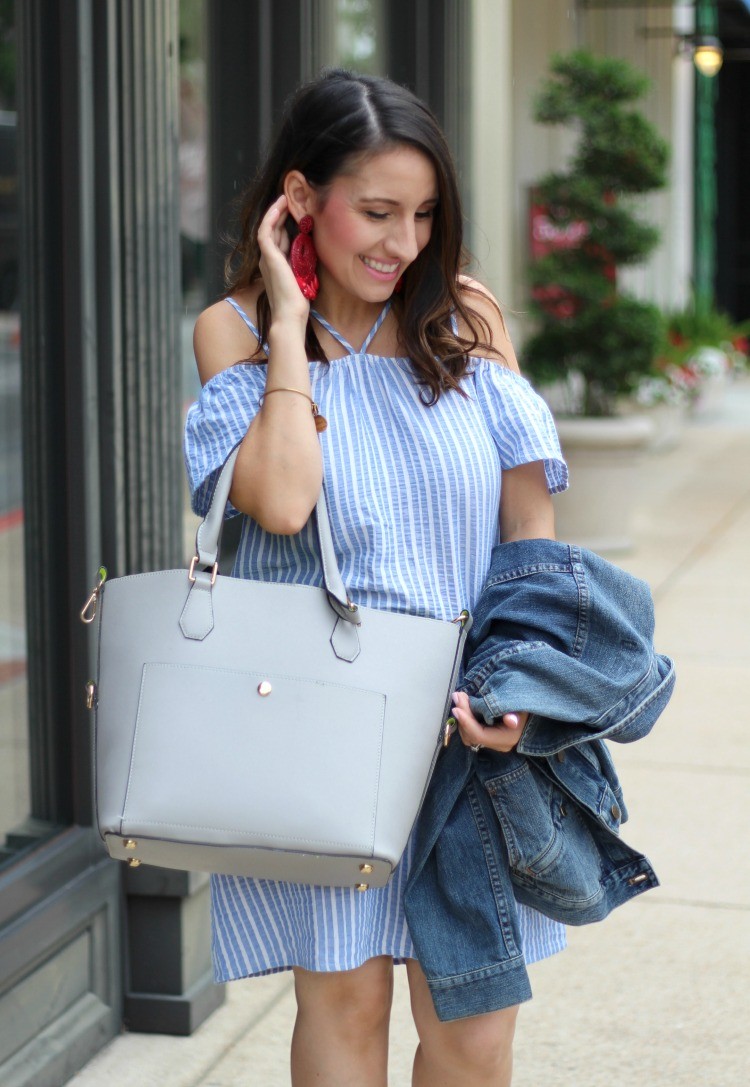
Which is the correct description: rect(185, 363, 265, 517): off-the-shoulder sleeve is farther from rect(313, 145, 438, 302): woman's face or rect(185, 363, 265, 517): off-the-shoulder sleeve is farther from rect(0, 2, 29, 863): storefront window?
rect(0, 2, 29, 863): storefront window

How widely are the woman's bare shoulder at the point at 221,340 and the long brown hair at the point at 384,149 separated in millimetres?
28

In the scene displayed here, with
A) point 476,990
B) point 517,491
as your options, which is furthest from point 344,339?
point 476,990

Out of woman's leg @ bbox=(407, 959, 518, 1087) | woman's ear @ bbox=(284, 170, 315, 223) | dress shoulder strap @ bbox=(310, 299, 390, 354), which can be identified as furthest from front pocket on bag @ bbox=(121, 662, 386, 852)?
woman's ear @ bbox=(284, 170, 315, 223)

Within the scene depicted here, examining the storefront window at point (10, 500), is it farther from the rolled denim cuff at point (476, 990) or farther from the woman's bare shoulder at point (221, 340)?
the rolled denim cuff at point (476, 990)

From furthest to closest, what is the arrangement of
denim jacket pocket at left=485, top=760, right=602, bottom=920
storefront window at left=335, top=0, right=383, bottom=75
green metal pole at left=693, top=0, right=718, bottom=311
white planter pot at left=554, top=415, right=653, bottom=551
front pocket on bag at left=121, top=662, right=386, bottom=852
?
1. green metal pole at left=693, top=0, right=718, bottom=311
2. white planter pot at left=554, top=415, right=653, bottom=551
3. storefront window at left=335, top=0, right=383, bottom=75
4. denim jacket pocket at left=485, top=760, right=602, bottom=920
5. front pocket on bag at left=121, top=662, right=386, bottom=852

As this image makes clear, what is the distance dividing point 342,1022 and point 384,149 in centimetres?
126

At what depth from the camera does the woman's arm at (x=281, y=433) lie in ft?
6.68


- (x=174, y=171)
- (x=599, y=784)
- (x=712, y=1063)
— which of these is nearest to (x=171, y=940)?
(x=712, y=1063)

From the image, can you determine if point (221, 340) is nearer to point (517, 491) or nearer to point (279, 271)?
point (279, 271)

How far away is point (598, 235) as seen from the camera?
8602 millimetres

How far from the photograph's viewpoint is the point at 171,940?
3.32m

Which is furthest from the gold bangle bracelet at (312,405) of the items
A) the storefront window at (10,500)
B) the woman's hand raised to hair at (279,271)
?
the storefront window at (10,500)

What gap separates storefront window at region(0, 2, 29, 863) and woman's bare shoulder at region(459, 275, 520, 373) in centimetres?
127

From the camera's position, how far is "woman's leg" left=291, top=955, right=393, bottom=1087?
2.21 meters
